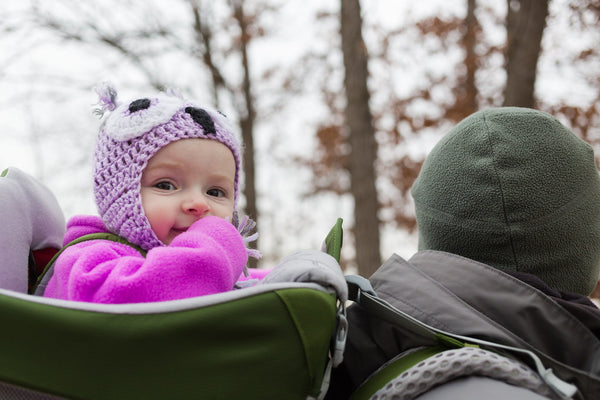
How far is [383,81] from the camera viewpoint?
25.7ft

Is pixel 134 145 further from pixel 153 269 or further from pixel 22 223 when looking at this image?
pixel 153 269

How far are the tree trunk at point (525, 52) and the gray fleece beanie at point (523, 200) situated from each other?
3337 millimetres

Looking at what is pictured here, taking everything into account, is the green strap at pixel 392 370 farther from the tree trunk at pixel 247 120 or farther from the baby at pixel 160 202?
the tree trunk at pixel 247 120

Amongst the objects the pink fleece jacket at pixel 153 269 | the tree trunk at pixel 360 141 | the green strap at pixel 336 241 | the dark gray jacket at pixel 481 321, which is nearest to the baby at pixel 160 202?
the pink fleece jacket at pixel 153 269

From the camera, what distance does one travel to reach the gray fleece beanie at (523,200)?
1461 millimetres

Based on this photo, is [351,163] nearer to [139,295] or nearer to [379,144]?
[379,144]

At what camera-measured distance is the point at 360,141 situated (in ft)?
20.6

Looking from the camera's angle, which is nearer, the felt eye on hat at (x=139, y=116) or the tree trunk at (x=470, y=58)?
the felt eye on hat at (x=139, y=116)

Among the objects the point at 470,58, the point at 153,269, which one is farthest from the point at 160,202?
the point at 470,58

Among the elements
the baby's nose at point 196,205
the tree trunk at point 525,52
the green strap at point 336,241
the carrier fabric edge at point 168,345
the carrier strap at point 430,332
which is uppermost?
the tree trunk at point 525,52

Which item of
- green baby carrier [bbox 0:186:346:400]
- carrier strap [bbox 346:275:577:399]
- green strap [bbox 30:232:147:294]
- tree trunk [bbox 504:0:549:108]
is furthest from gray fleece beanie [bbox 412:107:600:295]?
tree trunk [bbox 504:0:549:108]

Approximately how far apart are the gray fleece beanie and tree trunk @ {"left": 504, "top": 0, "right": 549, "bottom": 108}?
10.9ft

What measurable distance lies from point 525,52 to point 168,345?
14.6 feet

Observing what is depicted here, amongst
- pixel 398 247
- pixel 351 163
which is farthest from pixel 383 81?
pixel 398 247
